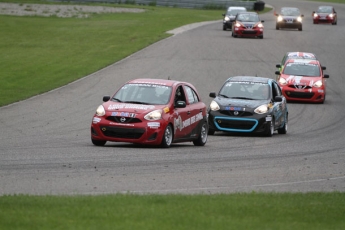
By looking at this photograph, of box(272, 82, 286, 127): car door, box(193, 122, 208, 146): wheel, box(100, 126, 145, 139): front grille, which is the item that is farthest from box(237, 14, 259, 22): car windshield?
box(100, 126, 145, 139): front grille

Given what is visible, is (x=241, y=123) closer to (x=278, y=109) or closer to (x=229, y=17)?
(x=278, y=109)

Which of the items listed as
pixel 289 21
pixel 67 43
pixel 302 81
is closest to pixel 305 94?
pixel 302 81

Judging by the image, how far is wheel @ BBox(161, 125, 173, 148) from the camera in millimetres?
17158

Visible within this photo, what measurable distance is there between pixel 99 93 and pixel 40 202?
773 inches

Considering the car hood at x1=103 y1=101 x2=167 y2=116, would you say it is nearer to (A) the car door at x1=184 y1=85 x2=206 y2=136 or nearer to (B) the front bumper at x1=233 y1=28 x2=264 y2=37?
(A) the car door at x1=184 y1=85 x2=206 y2=136

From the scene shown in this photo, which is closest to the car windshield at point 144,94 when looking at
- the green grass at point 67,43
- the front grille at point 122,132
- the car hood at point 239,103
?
the front grille at point 122,132

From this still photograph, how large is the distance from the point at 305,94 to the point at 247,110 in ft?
31.4

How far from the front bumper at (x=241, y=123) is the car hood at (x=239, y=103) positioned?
0.90 feet

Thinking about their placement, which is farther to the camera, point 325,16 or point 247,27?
point 325,16

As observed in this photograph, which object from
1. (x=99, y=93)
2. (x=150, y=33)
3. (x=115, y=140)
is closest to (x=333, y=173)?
(x=115, y=140)

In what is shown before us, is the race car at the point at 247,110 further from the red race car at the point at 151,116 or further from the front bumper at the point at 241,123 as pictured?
the red race car at the point at 151,116

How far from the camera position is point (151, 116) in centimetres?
1703

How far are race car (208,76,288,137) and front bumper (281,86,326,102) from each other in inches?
313

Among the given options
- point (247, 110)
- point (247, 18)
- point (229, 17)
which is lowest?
point (229, 17)
